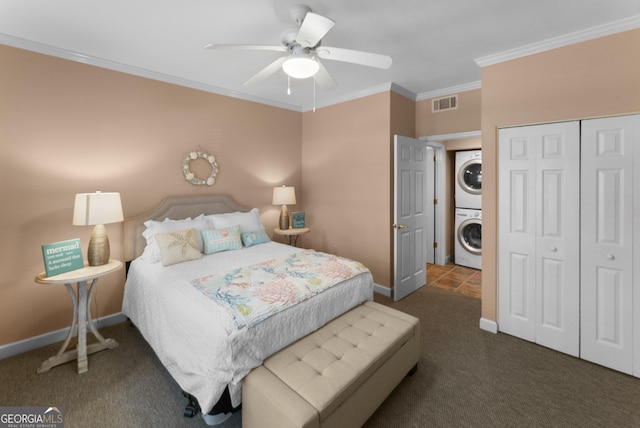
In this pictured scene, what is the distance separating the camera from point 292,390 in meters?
1.55

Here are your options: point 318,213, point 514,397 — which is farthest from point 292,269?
point 318,213

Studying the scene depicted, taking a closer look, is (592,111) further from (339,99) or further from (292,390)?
(292,390)

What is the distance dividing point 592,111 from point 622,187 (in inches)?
25.7

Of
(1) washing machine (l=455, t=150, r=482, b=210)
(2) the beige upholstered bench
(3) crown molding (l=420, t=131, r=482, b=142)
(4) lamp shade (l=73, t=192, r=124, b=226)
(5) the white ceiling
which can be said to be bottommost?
(2) the beige upholstered bench

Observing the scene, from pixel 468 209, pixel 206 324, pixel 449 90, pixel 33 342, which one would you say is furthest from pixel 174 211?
pixel 468 209

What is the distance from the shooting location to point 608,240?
231 cm

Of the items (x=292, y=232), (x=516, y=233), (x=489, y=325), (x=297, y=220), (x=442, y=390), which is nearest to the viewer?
(x=442, y=390)

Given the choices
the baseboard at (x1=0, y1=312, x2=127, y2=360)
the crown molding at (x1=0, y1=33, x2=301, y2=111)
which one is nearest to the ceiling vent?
the crown molding at (x1=0, y1=33, x2=301, y2=111)

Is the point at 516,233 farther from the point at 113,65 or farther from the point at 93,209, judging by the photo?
the point at 113,65

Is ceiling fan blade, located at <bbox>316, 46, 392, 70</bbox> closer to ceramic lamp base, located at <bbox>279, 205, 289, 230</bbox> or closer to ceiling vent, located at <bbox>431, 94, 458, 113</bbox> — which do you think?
ceiling vent, located at <bbox>431, 94, 458, 113</bbox>

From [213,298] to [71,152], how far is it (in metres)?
2.20

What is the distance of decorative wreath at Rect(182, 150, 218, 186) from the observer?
3.53m

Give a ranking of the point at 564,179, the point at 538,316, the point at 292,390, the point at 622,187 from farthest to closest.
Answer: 1. the point at 538,316
2. the point at 564,179
3. the point at 622,187
4. the point at 292,390

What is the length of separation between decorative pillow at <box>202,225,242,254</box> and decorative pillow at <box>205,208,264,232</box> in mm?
154
